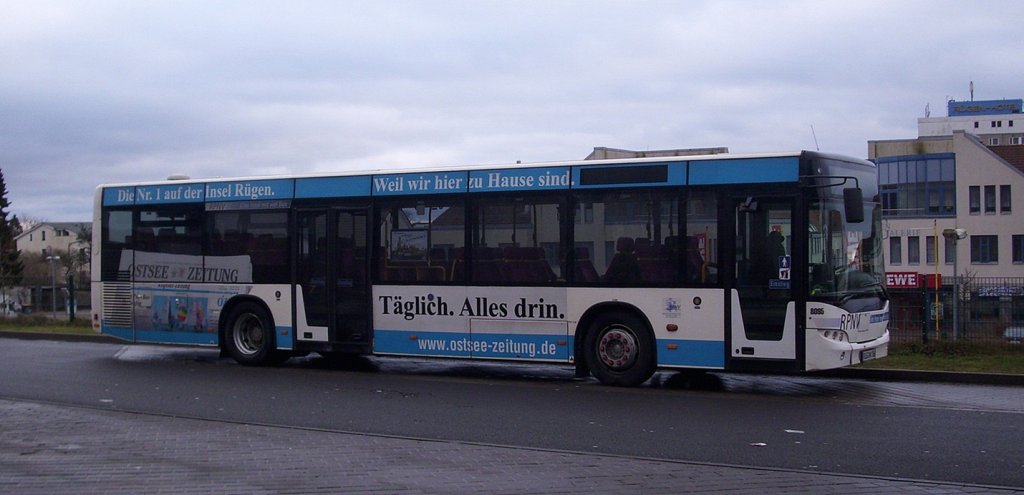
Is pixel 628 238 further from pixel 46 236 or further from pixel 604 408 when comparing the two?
pixel 46 236

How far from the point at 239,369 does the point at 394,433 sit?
7.08 meters

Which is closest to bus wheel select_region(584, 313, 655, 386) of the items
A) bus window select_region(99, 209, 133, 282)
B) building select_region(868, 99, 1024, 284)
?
bus window select_region(99, 209, 133, 282)

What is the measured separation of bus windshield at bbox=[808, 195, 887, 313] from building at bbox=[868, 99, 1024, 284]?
177 ft

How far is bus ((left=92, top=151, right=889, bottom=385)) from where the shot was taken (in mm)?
12969

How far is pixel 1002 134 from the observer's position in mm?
118812

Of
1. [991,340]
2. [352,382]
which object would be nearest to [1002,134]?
[991,340]

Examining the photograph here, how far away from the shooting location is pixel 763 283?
13.0 metres

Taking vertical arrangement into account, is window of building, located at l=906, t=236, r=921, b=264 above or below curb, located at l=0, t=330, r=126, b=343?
above

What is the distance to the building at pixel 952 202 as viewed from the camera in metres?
65.6

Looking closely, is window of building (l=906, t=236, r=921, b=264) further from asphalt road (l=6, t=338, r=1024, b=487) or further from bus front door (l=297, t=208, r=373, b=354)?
bus front door (l=297, t=208, r=373, b=354)

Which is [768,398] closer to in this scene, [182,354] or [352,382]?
[352,382]

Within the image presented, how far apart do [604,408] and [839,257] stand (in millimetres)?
3664

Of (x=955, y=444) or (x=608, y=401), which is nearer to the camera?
(x=955, y=444)

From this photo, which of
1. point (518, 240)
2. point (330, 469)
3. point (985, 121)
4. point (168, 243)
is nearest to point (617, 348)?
point (518, 240)
